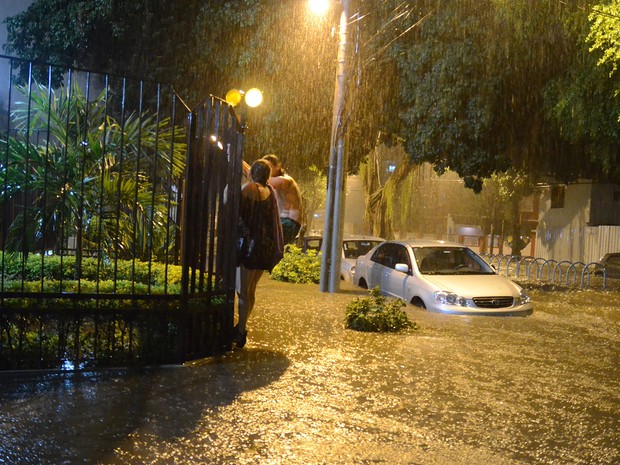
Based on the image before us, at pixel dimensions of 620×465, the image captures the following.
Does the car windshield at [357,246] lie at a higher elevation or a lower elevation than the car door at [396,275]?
higher

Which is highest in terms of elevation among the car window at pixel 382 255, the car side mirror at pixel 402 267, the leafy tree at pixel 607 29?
the leafy tree at pixel 607 29

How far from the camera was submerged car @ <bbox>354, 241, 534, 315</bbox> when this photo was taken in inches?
482

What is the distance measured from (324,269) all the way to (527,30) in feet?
24.7

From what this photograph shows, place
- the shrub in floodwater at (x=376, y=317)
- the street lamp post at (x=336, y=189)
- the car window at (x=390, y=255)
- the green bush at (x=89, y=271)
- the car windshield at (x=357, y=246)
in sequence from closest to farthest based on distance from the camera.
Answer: the green bush at (x=89, y=271) → the shrub in floodwater at (x=376, y=317) → the car window at (x=390, y=255) → the street lamp post at (x=336, y=189) → the car windshield at (x=357, y=246)

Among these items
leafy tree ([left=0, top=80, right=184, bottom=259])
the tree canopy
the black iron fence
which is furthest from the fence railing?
the black iron fence

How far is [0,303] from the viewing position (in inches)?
253

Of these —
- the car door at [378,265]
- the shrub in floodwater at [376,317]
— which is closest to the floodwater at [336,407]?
the shrub in floodwater at [376,317]

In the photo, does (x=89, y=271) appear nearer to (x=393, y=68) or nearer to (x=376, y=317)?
(x=376, y=317)

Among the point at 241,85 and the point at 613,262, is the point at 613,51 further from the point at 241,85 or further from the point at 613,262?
the point at 613,262

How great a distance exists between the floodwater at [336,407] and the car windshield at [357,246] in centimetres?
1063

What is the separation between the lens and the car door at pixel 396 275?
45.0 ft

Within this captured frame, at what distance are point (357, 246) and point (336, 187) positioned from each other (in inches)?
181

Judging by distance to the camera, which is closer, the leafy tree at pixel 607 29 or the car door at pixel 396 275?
the car door at pixel 396 275

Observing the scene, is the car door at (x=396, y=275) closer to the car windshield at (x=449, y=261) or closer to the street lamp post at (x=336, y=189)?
the car windshield at (x=449, y=261)
